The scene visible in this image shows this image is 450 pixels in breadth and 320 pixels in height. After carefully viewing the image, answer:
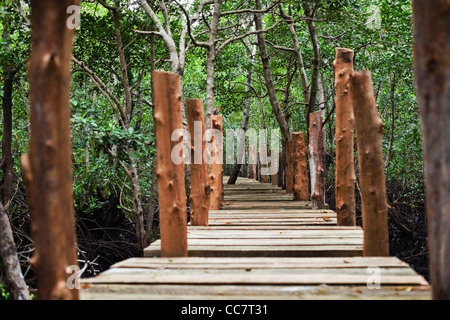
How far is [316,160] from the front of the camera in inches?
252

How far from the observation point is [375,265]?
269 centimetres

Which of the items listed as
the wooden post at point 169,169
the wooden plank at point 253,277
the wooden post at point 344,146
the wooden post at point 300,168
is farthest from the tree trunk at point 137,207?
the wooden plank at point 253,277

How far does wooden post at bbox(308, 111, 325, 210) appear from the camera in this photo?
6305 millimetres

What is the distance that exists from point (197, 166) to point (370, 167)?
71.2 inches

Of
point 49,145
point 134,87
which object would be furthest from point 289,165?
point 49,145

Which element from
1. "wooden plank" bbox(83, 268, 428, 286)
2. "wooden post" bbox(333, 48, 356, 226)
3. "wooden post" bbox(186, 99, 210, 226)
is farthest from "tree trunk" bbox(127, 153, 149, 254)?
"wooden plank" bbox(83, 268, 428, 286)

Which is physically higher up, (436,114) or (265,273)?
(436,114)

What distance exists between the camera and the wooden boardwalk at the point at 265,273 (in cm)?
220

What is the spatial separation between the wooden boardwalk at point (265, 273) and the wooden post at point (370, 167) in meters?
0.18

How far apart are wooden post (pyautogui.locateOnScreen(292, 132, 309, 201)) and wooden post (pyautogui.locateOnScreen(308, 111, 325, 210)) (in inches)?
27.1

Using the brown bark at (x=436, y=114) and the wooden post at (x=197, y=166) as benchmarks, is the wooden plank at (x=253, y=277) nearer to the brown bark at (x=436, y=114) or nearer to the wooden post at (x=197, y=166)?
the brown bark at (x=436, y=114)

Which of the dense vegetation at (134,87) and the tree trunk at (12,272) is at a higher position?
the dense vegetation at (134,87)

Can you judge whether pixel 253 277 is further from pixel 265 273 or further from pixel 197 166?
pixel 197 166

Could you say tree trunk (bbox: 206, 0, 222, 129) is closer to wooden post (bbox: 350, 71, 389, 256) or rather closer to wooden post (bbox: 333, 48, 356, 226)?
wooden post (bbox: 333, 48, 356, 226)
